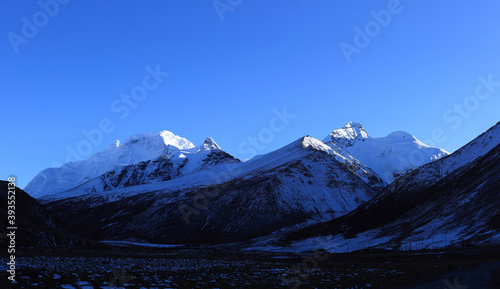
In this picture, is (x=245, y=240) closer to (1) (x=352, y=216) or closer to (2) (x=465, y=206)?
(1) (x=352, y=216)

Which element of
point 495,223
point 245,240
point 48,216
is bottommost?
point 495,223

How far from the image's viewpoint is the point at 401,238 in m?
124

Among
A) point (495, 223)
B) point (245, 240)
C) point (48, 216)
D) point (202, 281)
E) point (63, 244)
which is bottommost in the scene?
point (495, 223)

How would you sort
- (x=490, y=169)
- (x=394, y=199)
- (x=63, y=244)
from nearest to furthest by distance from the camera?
1. (x=63, y=244)
2. (x=490, y=169)
3. (x=394, y=199)

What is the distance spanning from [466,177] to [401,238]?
48959 mm

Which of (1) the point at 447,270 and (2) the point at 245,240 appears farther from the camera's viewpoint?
(2) the point at 245,240

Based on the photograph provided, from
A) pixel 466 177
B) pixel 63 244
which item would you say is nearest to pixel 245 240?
pixel 466 177

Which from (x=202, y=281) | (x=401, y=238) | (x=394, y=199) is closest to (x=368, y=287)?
(x=202, y=281)

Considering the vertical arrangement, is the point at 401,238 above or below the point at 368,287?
below

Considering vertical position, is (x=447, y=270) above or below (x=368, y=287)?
below

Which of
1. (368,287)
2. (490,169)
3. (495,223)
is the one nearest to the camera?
(368,287)

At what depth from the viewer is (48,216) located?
9519cm

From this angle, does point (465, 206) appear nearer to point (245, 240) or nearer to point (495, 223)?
point (495, 223)

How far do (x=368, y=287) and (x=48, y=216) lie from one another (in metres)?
86.0
